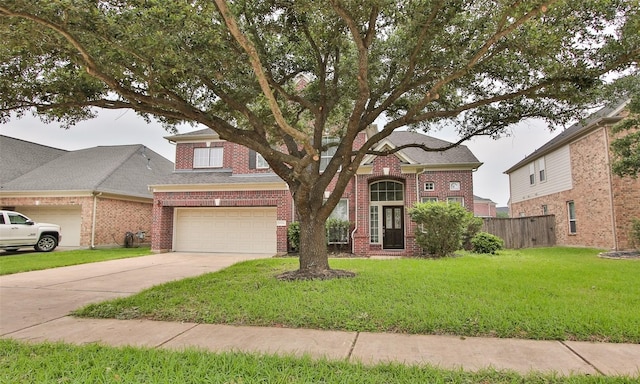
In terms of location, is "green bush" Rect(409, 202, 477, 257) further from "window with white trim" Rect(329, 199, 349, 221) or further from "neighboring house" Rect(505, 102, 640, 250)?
"neighboring house" Rect(505, 102, 640, 250)

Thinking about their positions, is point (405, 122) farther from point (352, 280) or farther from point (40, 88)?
point (40, 88)

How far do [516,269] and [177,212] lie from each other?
44.4ft

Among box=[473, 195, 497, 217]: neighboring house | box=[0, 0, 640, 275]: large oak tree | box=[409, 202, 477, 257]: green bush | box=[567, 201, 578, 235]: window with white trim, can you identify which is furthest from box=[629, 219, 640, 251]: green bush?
box=[473, 195, 497, 217]: neighboring house

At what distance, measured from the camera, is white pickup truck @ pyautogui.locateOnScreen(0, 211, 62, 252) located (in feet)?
44.4

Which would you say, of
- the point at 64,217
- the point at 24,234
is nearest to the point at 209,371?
the point at 24,234

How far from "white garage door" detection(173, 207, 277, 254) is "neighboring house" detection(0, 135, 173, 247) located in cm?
340

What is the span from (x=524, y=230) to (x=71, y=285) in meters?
18.4

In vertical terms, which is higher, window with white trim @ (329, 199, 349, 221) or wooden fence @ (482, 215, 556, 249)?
window with white trim @ (329, 199, 349, 221)

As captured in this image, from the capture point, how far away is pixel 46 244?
14.9 meters

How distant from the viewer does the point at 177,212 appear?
1636cm

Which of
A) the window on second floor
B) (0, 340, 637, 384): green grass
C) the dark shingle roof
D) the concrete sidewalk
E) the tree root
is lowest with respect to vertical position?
the concrete sidewalk

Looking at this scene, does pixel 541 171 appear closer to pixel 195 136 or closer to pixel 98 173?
pixel 195 136

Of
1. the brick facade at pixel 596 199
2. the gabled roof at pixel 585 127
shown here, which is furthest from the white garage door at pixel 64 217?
the brick facade at pixel 596 199

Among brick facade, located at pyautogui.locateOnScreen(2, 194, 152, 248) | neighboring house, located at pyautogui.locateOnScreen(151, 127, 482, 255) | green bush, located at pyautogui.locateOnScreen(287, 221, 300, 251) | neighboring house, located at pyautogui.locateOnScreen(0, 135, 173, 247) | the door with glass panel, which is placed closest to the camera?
green bush, located at pyautogui.locateOnScreen(287, 221, 300, 251)
